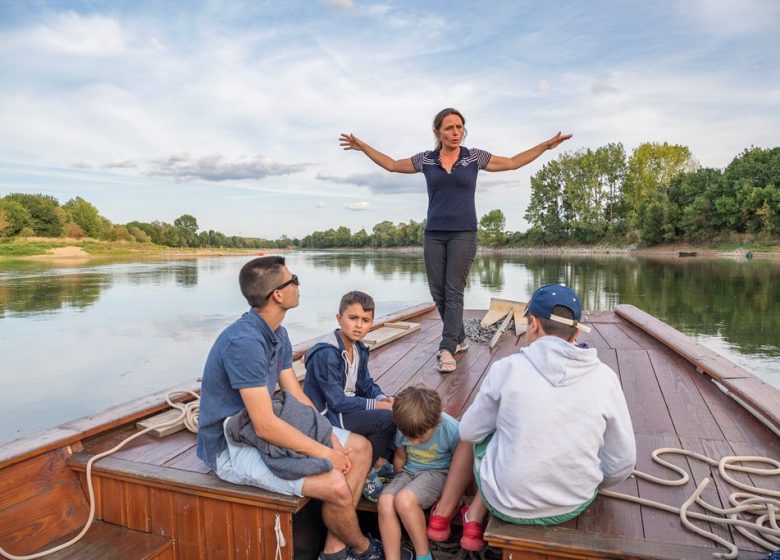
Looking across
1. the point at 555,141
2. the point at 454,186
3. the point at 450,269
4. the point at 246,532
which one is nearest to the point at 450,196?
the point at 454,186

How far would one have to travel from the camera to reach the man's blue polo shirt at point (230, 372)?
1.70m

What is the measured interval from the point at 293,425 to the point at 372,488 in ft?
1.39

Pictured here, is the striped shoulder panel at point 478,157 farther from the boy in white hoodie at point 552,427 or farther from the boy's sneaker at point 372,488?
the boy's sneaker at point 372,488

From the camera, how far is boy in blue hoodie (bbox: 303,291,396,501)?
216cm

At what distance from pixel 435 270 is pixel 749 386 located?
6.35 feet

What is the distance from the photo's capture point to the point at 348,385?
7.88ft

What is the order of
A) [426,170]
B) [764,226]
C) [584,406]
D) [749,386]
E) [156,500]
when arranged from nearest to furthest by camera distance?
1. [584,406]
2. [156,500]
3. [749,386]
4. [426,170]
5. [764,226]

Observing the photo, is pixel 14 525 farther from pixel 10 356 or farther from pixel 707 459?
pixel 10 356

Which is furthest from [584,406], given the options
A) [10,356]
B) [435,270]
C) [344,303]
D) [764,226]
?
[764,226]

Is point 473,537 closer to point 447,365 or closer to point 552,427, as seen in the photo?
point 552,427

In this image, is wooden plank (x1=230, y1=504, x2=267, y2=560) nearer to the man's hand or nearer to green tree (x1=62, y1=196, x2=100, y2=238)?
the man's hand

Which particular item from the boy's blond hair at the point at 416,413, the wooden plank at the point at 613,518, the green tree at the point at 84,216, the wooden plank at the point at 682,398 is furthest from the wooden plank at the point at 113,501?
the green tree at the point at 84,216

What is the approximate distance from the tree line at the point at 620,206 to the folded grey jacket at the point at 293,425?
41.8 metres

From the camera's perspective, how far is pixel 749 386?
2.63 meters
